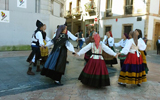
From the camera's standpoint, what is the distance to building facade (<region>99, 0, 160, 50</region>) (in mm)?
16672

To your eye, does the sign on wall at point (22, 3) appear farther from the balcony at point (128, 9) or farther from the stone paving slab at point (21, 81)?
the balcony at point (128, 9)

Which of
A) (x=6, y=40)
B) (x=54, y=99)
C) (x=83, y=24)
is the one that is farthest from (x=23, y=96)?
(x=83, y=24)

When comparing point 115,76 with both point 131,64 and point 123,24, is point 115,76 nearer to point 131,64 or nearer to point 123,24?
point 131,64

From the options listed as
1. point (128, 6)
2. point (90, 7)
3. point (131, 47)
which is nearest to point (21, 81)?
point (131, 47)

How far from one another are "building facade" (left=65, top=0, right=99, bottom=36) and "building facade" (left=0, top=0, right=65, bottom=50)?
38.9 ft

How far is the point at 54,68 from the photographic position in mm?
4402

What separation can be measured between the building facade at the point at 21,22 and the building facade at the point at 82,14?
1186cm

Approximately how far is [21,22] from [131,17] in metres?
12.4

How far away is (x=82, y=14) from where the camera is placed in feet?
88.3

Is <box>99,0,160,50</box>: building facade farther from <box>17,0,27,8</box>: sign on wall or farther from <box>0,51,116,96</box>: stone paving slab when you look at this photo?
<box>0,51,116,96</box>: stone paving slab

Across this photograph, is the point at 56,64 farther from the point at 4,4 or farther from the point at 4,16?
the point at 4,4

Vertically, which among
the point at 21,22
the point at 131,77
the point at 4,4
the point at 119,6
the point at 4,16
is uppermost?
the point at 119,6

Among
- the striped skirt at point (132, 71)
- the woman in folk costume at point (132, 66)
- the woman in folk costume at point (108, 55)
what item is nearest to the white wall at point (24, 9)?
the woman in folk costume at point (108, 55)

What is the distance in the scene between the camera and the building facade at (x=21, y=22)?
1037cm
